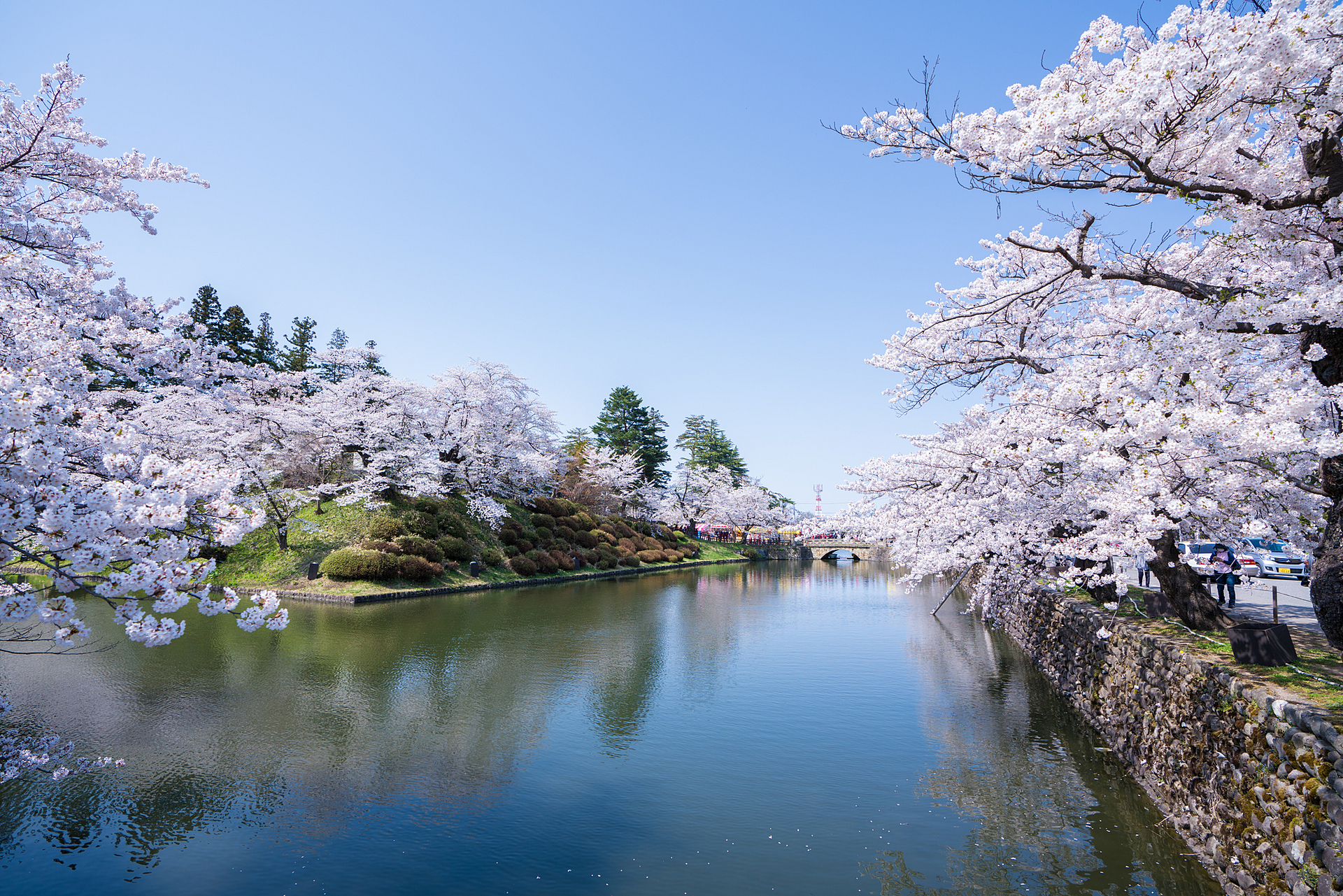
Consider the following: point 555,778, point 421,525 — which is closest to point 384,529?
point 421,525

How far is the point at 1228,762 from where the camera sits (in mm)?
6730

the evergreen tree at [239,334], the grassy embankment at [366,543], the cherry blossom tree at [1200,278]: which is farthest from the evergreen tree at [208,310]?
the cherry blossom tree at [1200,278]

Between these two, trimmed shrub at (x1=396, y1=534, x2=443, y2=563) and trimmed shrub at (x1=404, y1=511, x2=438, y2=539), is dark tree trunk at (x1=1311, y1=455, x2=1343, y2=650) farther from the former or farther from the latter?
trimmed shrub at (x1=404, y1=511, x2=438, y2=539)

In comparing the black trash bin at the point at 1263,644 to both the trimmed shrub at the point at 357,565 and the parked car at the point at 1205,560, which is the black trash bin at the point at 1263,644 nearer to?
the parked car at the point at 1205,560

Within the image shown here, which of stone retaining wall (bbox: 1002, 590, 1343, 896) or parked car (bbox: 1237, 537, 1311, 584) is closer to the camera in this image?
stone retaining wall (bbox: 1002, 590, 1343, 896)

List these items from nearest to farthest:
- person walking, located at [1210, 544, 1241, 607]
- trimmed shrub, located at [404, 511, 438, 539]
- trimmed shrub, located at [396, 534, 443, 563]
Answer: person walking, located at [1210, 544, 1241, 607] → trimmed shrub, located at [396, 534, 443, 563] → trimmed shrub, located at [404, 511, 438, 539]

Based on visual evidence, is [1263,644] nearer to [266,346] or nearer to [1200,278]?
[1200,278]

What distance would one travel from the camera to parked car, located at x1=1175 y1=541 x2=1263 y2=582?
10805 mm

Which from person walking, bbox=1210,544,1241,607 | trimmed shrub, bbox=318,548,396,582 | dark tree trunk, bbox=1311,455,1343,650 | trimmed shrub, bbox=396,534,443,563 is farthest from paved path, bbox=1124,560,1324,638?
trimmed shrub, bbox=396,534,443,563

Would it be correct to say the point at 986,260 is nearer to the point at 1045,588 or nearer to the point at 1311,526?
the point at 1311,526

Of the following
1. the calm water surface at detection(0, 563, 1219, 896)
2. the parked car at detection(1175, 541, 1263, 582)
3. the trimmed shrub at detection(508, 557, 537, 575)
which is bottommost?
the calm water surface at detection(0, 563, 1219, 896)

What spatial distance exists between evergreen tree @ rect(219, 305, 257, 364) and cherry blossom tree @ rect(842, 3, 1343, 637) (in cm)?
4521

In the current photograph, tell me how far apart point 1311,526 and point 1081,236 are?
5262 millimetres

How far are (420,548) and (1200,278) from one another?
2618 centimetres
